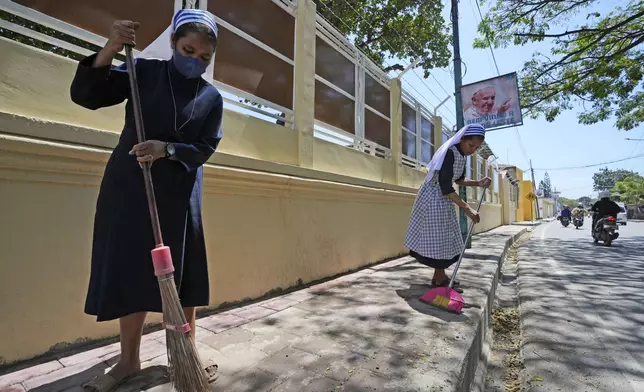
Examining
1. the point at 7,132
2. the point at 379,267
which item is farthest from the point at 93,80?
the point at 379,267

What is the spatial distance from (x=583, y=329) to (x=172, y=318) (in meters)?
3.11

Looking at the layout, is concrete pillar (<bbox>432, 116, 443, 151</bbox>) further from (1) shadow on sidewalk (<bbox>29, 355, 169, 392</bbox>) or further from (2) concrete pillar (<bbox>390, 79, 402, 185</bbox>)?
(1) shadow on sidewalk (<bbox>29, 355, 169, 392</bbox>)

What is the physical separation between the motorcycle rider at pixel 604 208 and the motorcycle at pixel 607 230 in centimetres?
30

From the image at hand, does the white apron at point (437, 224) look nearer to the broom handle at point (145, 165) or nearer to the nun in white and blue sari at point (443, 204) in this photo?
the nun in white and blue sari at point (443, 204)

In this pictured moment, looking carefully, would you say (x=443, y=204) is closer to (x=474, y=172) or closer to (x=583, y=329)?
(x=583, y=329)

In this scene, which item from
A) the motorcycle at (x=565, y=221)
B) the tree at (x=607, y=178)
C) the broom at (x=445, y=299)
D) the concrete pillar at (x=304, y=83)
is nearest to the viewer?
the broom at (x=445, y=299)

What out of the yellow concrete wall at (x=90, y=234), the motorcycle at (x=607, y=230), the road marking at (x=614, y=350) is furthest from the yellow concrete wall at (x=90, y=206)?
the motorcycle at (x=607, y=230)

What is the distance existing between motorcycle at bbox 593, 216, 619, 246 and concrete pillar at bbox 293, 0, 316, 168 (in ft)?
29.3

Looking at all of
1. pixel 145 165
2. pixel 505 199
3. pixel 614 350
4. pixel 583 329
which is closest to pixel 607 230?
pixel 583 329

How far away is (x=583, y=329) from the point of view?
9.21ft

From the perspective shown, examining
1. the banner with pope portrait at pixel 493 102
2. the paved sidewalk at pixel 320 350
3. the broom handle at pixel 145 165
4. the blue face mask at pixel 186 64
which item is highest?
the banner with pope portrait at pixel 493 102

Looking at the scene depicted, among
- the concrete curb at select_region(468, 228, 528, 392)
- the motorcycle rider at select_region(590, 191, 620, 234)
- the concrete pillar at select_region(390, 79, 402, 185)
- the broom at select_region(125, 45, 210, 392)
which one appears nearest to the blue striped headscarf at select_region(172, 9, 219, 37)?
the broom at select_region(125, 45, 210, 392)

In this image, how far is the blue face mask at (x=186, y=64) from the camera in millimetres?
1436

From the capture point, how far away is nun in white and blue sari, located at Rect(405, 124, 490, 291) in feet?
9.86
